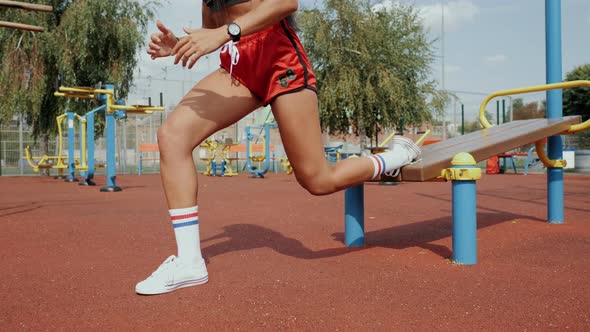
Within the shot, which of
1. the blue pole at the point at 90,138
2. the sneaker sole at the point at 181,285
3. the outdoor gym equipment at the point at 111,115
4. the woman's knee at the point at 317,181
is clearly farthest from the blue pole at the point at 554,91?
the blue pole at the point at 90,138

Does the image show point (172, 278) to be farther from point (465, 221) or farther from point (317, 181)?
point (465, 221)

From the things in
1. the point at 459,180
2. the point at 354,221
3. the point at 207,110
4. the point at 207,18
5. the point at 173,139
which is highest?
the point at 207,18

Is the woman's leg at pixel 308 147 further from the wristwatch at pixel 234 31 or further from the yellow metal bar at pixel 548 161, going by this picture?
the yellow metal bar at pixel 548 161

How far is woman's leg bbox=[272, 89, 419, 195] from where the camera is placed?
2.41 meters

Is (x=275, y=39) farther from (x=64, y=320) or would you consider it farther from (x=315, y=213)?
(x=315, y=213)

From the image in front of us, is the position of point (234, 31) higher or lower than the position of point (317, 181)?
higher

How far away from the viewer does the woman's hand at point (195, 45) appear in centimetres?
191

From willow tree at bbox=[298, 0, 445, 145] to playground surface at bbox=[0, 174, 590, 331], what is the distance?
13.2 metres

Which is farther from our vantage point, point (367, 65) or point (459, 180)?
point (367, 65)

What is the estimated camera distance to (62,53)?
1548cm

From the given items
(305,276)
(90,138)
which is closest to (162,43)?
(305,276)

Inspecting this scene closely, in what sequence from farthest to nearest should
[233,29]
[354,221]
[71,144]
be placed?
[71,144], [354,221], [233,29]

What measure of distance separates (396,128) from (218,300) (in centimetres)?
1797

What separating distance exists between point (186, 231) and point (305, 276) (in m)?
0.64
